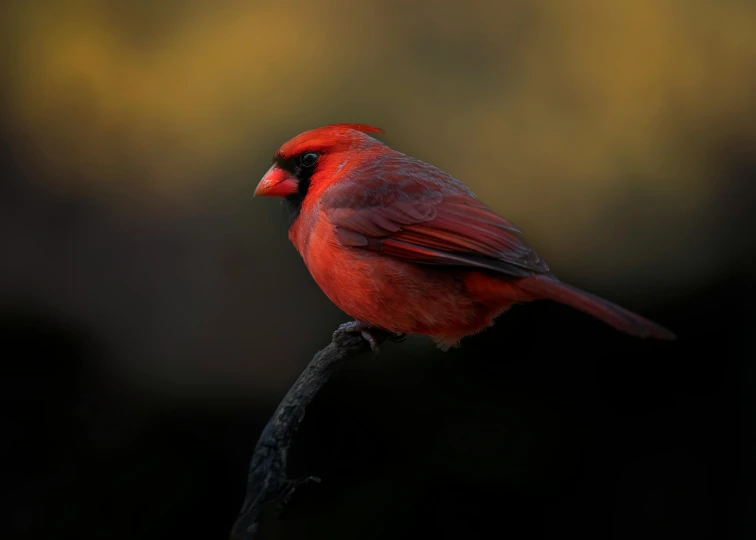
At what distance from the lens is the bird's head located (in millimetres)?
1601

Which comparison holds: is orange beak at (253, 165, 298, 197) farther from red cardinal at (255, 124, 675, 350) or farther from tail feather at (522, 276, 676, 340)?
tail feather at (522, 276, 676, 340)

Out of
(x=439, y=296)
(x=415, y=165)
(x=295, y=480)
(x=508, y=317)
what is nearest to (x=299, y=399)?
(x=295, y=480)

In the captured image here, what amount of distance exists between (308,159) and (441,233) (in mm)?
332

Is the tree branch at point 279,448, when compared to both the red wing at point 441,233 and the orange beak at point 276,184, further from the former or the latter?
the orange beak at point 276,184

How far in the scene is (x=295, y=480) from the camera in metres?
1.17

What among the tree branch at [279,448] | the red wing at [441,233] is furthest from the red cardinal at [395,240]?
the tree branch at [279,448]

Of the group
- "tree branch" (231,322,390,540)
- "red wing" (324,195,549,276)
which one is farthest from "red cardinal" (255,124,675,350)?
"tree branch" (231,322,390,540)

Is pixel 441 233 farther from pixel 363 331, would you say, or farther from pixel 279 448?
pixel 279 448

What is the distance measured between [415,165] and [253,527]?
2.72 feet

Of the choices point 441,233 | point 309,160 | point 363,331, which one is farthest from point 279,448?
point 309,160

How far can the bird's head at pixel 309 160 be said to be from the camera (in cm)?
160

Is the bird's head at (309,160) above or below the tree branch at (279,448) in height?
above

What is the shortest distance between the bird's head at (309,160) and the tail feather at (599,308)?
0.50 m

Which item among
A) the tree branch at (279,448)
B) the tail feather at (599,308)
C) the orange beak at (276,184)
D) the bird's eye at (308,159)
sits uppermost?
the bird's eye at (308,159)
